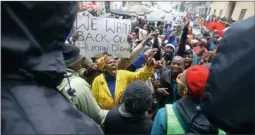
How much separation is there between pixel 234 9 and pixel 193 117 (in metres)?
23.4

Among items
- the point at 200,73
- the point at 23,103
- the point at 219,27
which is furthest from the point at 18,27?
the point at 219,27

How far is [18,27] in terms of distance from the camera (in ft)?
2.28

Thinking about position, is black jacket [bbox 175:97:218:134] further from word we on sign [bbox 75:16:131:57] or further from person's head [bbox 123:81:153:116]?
word we on sign [bbox 75:16:131:57]

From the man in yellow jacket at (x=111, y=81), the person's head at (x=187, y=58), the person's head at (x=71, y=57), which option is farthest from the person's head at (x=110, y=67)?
the person's head at (x=187, y=58)

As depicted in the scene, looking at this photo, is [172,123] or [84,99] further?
[84,99]

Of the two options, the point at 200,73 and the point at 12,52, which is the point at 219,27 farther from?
the point at 12,52

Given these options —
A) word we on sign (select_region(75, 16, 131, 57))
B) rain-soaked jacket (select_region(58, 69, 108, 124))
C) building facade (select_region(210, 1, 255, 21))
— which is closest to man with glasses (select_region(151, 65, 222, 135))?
rain-soaked jacket (select_region(58, 69, 108, 124))

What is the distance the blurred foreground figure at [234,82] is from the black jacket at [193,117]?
537 mm

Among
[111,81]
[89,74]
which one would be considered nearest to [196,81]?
[111,81]

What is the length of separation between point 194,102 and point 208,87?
81cm

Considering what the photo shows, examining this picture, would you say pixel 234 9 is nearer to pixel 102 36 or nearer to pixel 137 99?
pixel 102 36

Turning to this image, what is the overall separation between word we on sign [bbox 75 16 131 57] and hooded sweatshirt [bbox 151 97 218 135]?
6.36 ft

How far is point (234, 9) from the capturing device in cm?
2273

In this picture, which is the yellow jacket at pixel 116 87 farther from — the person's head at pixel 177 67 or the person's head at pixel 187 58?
the person's head at pixel 187 58
